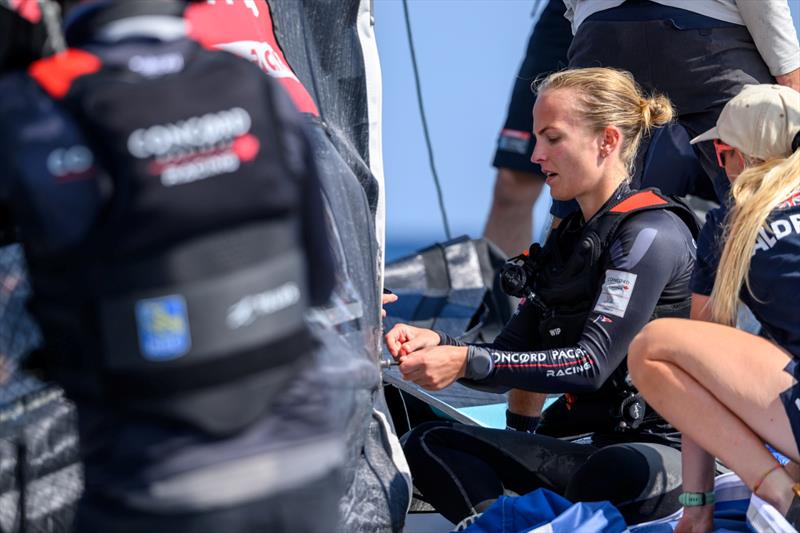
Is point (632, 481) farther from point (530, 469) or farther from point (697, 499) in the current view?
point (530, 469)

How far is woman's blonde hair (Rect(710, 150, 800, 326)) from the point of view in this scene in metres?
2.36

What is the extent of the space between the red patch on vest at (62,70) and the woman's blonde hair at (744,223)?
1414 mm

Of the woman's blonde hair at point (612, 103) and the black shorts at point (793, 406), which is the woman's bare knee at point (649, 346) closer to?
the black shorts at point (793, 406)

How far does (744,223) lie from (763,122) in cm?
28

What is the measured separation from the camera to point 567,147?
2834 mm

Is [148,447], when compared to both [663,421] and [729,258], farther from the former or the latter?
[663,421]

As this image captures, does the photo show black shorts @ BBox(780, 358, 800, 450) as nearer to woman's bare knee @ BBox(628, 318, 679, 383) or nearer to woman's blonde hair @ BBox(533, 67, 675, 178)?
woman's bare knee @ BBox(628, 318, 679, 383)

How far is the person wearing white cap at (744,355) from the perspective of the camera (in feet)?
7.54

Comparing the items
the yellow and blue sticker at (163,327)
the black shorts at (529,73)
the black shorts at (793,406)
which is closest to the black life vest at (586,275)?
the black shorts at (793,406)

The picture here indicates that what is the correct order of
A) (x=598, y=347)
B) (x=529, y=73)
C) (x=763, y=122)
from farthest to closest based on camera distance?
(x=529, y=73) < (x=598, y=347) < (x=763, y=122)

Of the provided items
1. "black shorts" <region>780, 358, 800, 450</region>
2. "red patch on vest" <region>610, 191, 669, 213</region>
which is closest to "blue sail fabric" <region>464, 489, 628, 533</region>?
"black shorts" <region>780, 358, 800, 450</region>

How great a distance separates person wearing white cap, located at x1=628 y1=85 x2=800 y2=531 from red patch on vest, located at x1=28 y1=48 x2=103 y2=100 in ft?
4.48

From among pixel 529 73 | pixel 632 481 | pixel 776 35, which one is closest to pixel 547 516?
pixel 632 481

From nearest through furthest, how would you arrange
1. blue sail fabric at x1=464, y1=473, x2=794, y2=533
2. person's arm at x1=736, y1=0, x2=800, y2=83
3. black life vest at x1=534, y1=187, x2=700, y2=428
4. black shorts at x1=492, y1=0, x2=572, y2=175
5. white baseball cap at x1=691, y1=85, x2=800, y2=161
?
1. blue sail fabric at x1=464, y1=473, x2=794, y2=533
2. white baseball cap at x1=691, y1=85, x2=800, y2=161
3. black life vest at x1=534, y1=187, x2=700, y2=428
4. person's arm at x1=736, y1=0, x2=800, y2=83
5. black shorts at x1=492, y1=0, x2=572, y2=175
